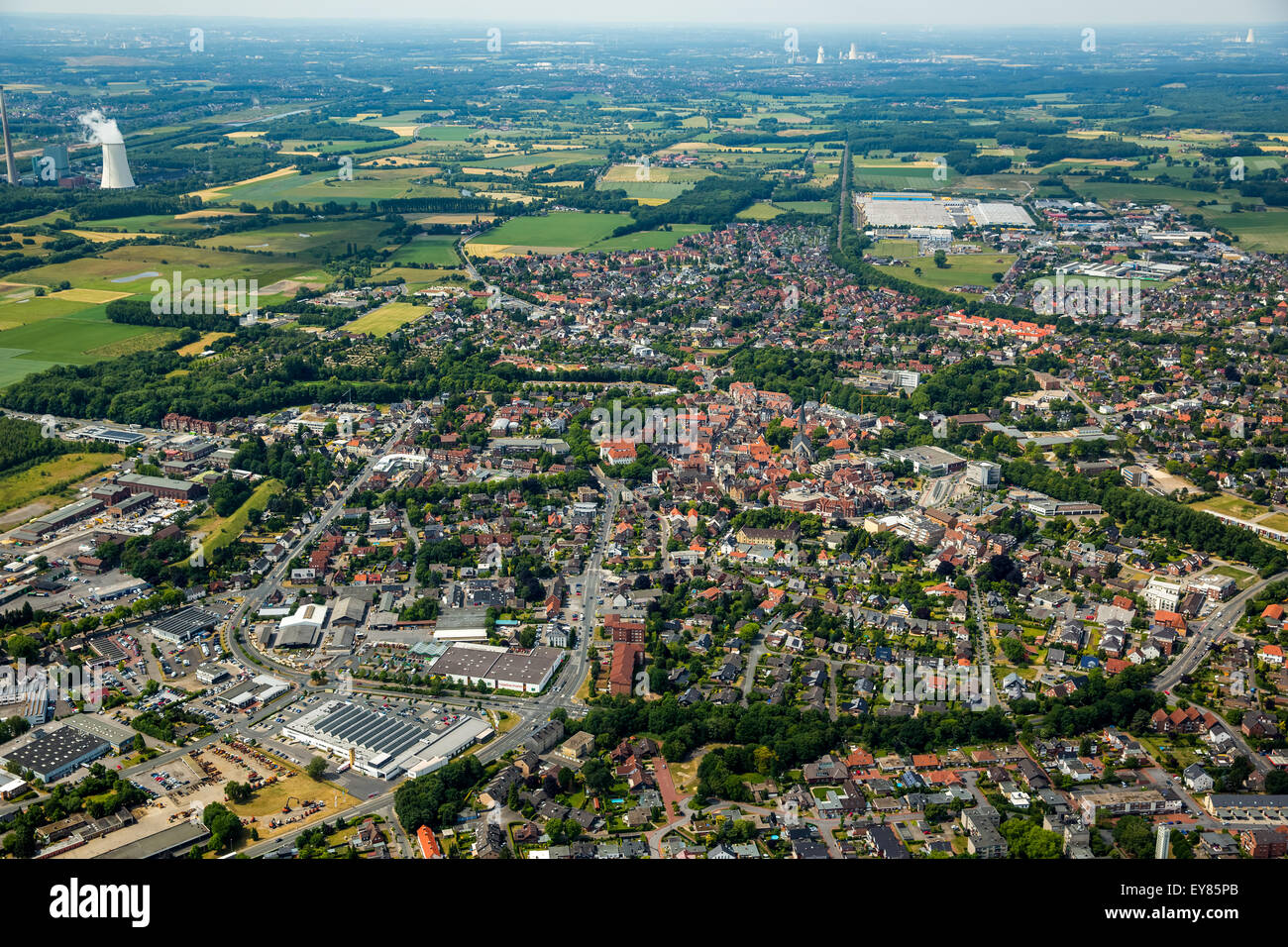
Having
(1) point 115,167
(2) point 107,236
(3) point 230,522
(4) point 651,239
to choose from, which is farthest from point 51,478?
(1) point 115,167

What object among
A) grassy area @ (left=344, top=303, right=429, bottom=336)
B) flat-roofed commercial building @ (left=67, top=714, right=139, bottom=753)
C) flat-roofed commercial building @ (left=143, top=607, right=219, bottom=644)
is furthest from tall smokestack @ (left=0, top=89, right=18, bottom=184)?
flat-roofed commercial building @ (left=67, top=714, right=139, bottom=753)

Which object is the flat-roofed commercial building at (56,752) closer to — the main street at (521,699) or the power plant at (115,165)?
the main street at (521,699)

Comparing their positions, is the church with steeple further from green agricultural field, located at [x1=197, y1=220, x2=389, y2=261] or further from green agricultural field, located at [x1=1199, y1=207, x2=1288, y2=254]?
green agricultural field, located at [x1=1199, y1=207, x2=1288, y2=254]

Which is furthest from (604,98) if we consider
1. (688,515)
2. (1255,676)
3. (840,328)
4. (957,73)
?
(1255,676)

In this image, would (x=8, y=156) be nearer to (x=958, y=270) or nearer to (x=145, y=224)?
(x=145, y=224)

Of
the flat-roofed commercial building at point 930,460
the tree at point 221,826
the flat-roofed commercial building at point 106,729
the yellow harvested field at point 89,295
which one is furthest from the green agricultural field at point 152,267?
the tree at point 221,826

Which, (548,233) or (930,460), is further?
(548,233)
